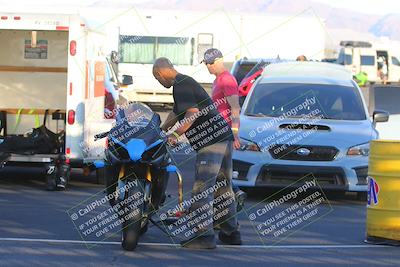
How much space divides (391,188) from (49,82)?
309 inches

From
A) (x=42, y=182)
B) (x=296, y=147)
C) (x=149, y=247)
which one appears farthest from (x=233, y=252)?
(x=42, y=182)

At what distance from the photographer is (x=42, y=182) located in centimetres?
1415

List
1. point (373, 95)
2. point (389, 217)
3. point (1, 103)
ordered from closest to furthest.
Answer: point (389, 217) → point (1, 103) → point (373, 95)

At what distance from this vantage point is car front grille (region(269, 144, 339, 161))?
11844mm

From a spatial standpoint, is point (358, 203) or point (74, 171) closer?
point (358, 203)

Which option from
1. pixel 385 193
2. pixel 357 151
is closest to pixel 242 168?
pixel 357 151

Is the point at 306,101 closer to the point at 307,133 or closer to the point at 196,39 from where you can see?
the point at 307,133

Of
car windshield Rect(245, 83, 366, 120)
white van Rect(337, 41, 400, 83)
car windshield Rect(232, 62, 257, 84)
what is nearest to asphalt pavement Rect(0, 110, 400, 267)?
car windshield Rect(245, 83, 366, 120)

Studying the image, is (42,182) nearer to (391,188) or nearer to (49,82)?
(49,82)

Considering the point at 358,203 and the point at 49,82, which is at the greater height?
the point at 49,82

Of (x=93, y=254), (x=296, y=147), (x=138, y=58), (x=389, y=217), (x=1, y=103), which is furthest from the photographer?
(x=138, y=58)

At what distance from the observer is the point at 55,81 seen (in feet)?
51.1

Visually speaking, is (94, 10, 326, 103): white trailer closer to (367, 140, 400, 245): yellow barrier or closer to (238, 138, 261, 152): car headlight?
(238, 138, 261, 152): car headlight

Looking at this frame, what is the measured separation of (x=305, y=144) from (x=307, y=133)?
8.7 inches
